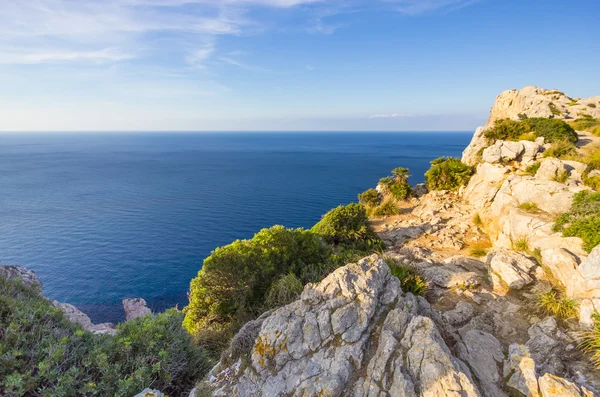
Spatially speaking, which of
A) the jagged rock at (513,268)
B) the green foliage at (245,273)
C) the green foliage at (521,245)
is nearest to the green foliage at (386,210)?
the green foliage at (521,245)

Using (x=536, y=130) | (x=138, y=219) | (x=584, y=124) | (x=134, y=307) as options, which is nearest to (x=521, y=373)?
(x=536, y=130)

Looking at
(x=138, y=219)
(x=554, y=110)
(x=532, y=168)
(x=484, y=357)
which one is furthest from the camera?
(x=138, y=219)

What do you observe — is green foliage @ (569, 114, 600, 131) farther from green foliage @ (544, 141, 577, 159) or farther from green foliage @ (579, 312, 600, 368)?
green foliage @ (579, 312, 600, 368)

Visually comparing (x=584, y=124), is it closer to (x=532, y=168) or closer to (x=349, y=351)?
(x=532, y=168)

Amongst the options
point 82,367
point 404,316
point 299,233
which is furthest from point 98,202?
point 404,316

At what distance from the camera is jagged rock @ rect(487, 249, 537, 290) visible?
12023 mm

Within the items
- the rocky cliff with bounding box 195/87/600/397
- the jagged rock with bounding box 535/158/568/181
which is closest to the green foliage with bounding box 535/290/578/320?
the rocky cliff with bounding box 195/87/600/397

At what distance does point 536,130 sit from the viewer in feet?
96.5

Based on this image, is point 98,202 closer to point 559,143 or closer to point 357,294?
point 357,294

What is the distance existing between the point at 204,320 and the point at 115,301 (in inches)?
1075

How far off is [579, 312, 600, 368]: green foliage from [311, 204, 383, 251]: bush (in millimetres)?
12922

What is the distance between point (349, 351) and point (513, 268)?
30.8 ft

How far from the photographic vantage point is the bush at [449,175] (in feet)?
102

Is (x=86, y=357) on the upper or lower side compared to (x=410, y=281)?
upper
